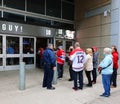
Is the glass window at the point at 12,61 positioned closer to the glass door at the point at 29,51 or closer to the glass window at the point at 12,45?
the glass window at the point at 12,45

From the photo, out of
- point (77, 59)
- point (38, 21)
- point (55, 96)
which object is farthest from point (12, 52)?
point (55, 96)

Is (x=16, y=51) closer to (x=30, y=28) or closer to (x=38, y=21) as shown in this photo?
(x=30, y=28)

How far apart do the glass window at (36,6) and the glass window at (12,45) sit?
256cm

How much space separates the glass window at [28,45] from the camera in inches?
548

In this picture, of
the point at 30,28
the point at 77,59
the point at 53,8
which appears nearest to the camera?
the point at 77,59

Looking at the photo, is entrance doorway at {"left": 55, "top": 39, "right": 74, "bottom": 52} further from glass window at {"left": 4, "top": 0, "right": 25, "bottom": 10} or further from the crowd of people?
the crowd of people

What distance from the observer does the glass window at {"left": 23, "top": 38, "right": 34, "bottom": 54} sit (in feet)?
45.7

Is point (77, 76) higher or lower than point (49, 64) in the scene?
lower

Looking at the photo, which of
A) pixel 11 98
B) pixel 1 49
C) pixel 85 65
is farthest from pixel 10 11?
pixel 11 98

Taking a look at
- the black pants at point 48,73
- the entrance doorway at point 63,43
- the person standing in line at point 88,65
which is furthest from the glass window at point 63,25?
the black pants at point 48,73

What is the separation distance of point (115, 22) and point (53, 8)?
5.39m

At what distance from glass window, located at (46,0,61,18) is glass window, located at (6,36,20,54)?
3718 mm

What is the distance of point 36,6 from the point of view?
1479cm

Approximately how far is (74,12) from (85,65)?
34.3ft
